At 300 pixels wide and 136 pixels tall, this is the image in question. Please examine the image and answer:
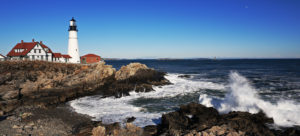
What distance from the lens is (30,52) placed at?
37.2 meters

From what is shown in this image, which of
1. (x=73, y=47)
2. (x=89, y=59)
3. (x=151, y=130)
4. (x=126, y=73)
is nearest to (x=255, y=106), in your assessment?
(x=151, y=130)

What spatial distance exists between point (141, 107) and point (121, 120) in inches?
134

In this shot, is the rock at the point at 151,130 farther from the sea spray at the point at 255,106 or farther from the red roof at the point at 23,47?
the red roof at the point at 23,47

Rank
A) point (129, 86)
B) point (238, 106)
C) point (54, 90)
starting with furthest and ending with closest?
1. point (129, 86)
2. point (54, 90)
3. point (238, 106)

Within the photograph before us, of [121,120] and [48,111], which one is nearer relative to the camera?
[121,120]

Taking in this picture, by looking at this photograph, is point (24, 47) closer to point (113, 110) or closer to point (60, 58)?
point (60, 58)

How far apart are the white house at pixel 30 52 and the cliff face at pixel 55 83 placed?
5169 mm

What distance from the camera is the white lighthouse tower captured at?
40094mm

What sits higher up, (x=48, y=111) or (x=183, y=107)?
(x=183, y=107)

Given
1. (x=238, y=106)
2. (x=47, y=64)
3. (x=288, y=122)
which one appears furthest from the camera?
(x=47, y=64)

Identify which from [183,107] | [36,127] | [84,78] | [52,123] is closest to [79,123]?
[52,123]

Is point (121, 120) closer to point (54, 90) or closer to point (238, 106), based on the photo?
point (238, 106)

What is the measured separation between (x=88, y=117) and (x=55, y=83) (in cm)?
1314

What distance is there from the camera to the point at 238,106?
514 inches
